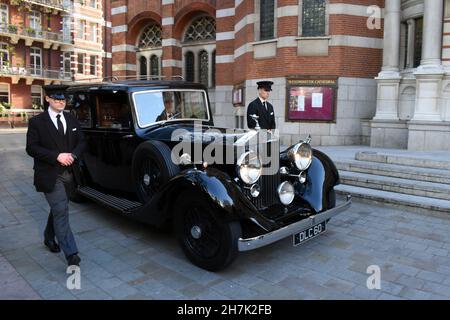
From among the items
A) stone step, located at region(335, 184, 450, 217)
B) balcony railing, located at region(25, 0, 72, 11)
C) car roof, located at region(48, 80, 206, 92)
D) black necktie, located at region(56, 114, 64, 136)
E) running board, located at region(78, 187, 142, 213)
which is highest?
balcony railing, located at region(25, 0, 72, 11)

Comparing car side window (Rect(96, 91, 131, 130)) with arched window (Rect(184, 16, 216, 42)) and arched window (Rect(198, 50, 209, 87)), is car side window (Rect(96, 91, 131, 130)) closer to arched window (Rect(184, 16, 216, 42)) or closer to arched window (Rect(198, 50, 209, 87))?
arched window (Rect(198, 50, 209, 87))

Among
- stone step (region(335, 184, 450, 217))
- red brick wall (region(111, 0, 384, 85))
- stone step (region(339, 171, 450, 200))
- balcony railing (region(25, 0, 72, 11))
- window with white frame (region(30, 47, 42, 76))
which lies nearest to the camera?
stone step (region(335, 184, 450, 217))

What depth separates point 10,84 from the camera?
119ft

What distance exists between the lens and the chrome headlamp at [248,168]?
13.9ft

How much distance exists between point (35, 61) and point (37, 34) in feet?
8.86

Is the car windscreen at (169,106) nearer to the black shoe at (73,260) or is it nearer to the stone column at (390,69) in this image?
the black shoe at (73,260)

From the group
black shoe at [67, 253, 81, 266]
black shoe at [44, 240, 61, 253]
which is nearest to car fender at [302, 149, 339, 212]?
black shoe at [67, 253, 81, 266]

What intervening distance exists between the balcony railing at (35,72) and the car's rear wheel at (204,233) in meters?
36.5

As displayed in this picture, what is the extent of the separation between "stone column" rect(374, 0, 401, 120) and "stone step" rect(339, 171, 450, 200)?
169 inches

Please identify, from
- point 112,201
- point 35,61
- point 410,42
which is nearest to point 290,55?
point 410,42

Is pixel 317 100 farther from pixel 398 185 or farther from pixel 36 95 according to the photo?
pixel 36 95

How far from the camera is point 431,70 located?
10.2m

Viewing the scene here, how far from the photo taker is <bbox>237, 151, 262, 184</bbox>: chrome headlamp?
167 inches
